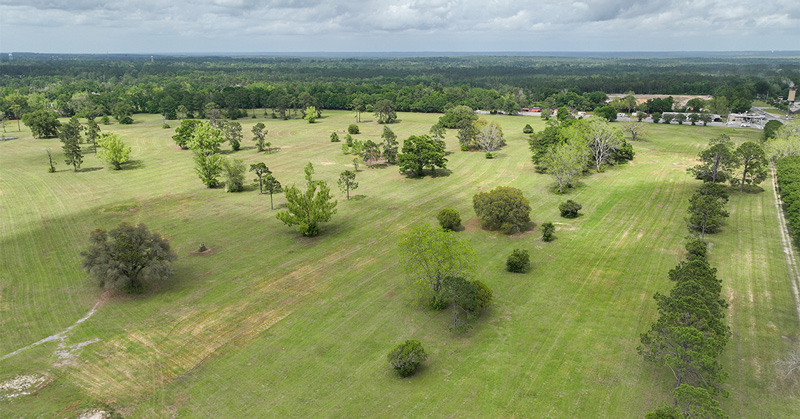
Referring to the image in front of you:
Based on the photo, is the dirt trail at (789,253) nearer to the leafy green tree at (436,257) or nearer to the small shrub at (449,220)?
the leafy green tree at (436,257)

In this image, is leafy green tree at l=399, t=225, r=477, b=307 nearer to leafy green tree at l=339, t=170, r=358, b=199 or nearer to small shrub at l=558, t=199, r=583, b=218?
small shrub at l=558, t=199, r=583, b=218

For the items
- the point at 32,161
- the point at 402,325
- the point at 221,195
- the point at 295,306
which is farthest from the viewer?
the point at 32,161

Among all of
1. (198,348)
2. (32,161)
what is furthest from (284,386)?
(32,161)

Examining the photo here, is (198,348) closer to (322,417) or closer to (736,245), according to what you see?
(322,417)

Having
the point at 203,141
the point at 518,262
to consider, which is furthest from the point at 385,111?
the point at 518,262

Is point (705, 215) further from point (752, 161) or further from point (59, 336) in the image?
point (59, 336)
